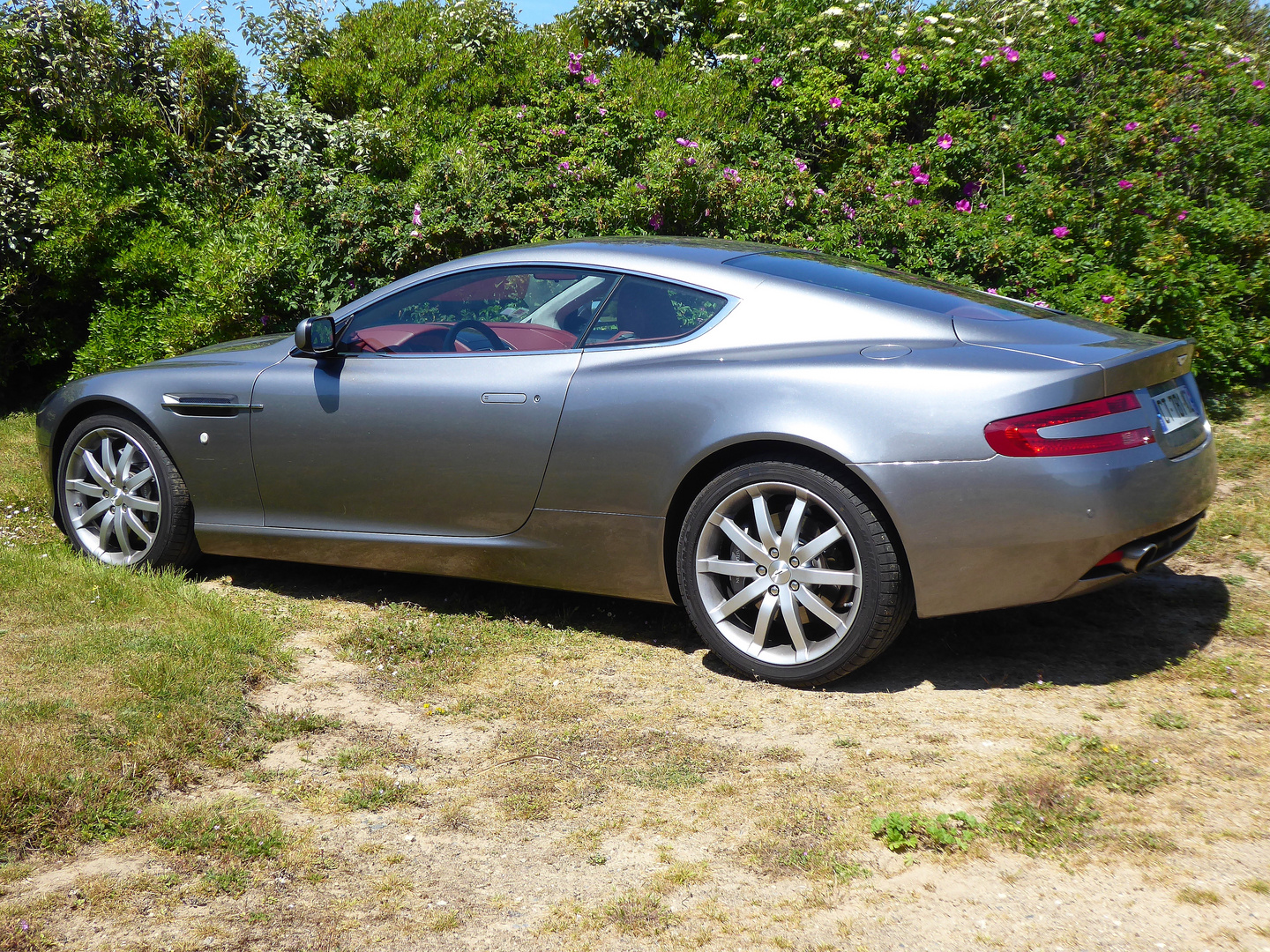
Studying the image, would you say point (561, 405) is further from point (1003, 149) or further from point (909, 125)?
point (909, 125)

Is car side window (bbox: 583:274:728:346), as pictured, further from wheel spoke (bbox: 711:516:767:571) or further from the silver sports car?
wheel spoke (bbox: 711:516:767:571)

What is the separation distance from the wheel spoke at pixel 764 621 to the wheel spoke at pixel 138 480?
2.86 m

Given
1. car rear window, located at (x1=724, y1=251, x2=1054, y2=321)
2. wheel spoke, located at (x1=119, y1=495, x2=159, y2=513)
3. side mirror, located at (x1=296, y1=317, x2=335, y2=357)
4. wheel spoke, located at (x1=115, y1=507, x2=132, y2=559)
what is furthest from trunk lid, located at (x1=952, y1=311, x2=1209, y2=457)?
wheel spoke, located at (x1=115, y1=507, x2=132, y2=559)

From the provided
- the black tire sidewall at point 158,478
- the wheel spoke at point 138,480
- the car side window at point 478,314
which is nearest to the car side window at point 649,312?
the car side window at point 478,314

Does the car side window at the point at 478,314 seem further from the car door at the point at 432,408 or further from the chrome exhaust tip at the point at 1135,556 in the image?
the chrome exhaust tip at the point at 1135,556

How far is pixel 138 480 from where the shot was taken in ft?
16.1

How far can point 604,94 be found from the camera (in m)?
8.44

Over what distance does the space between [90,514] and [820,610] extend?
11.4 feet

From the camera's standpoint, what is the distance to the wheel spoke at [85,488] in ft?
16.5

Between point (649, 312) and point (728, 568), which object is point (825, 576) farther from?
point (649, 312)

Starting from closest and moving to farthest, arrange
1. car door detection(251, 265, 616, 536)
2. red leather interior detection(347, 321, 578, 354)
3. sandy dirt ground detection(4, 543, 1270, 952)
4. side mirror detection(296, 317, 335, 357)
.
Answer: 1. sandy dirt ground detection(4, 543, 1270, 952)
2. car door detection(251, 265, 616, 536)
3. red leather interior detection(347, 321, 578, 354)
4. side mirror detection(296, 317, 335, 357)

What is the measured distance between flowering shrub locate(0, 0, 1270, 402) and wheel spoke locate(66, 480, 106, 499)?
2959mm

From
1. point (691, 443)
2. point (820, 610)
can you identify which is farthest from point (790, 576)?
point (691, 443)

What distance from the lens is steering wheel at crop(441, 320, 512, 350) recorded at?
4352mm
